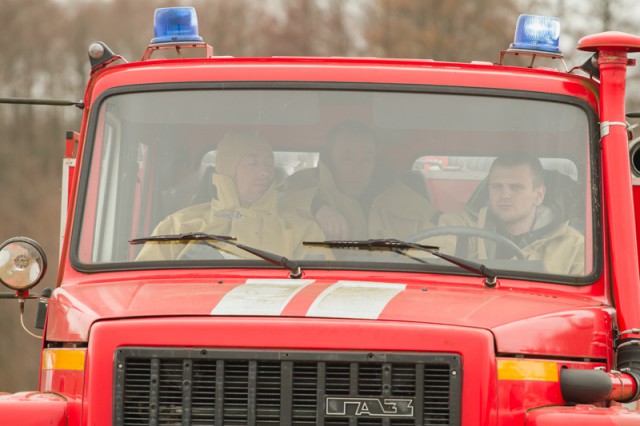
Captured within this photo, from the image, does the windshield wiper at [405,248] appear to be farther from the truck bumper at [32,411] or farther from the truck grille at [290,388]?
the truck bumper at [32,411]

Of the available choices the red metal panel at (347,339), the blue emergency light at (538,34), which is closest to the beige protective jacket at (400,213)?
the red metal panel at (347,339)

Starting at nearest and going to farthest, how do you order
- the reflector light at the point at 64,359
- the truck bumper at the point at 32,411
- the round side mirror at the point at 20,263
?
the truck bumper at the point at 32,411 → the reflector light at the point at 64,359 → the round side mirror at the point at 20,263

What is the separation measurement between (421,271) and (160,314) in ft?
3.47

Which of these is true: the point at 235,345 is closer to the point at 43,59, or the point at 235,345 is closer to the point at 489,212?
the point at 489,212

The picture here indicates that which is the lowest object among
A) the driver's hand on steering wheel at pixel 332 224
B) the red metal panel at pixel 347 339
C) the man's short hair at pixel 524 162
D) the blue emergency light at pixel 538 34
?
the red metal panel at pixel 347 339

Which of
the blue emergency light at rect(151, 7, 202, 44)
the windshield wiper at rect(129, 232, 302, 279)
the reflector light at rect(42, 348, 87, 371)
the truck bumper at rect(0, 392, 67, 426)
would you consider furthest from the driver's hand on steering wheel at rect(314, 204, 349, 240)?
the blue emergency light at rect(151, 7, 202, 44)

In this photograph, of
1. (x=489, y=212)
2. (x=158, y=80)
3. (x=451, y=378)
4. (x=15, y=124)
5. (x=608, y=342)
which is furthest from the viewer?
(x=15, y=124)

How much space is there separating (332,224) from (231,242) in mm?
394

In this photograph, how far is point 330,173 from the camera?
605cm

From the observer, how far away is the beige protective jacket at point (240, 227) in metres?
5.77

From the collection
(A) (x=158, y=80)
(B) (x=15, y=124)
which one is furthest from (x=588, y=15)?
(A) (x=158, y=80)

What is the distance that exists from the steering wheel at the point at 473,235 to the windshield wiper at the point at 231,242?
1.67ft

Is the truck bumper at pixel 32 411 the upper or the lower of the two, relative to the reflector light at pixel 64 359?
lower

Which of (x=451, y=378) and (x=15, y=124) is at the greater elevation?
(x=15, y=124)
